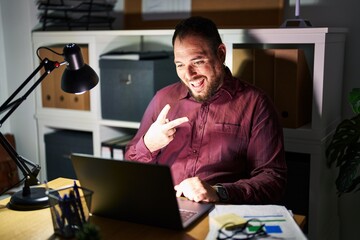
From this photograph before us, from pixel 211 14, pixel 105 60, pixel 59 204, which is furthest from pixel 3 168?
pixel 59 204

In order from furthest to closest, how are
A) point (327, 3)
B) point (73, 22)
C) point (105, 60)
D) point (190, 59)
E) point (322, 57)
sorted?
point (73, 22)
point (105, 60)
point (327, 3)
point (322, 57)
point (190, 59)

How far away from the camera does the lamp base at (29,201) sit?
1391mm

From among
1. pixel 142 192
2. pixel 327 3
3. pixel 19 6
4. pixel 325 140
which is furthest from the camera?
pixel 19 6

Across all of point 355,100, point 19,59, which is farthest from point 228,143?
point 19,59

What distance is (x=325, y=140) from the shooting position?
2.04 m

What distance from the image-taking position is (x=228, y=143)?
174 centimetres

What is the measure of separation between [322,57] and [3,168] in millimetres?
1923

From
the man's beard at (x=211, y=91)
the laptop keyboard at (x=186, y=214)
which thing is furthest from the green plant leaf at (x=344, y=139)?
the laptop keyboard at (x=186, y=214)

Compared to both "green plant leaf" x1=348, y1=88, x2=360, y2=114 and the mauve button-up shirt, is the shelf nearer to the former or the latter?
"green plant leaf" x1=348, y1=88, x2=360, y2=114

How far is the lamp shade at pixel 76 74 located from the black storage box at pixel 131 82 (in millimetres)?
846

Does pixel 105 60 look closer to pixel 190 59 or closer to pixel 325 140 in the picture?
pixel 190 59

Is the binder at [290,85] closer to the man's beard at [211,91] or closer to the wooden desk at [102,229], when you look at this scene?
the man's beard at [211,91]

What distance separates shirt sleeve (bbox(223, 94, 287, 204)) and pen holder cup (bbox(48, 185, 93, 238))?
504mm

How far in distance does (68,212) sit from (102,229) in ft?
0.34
